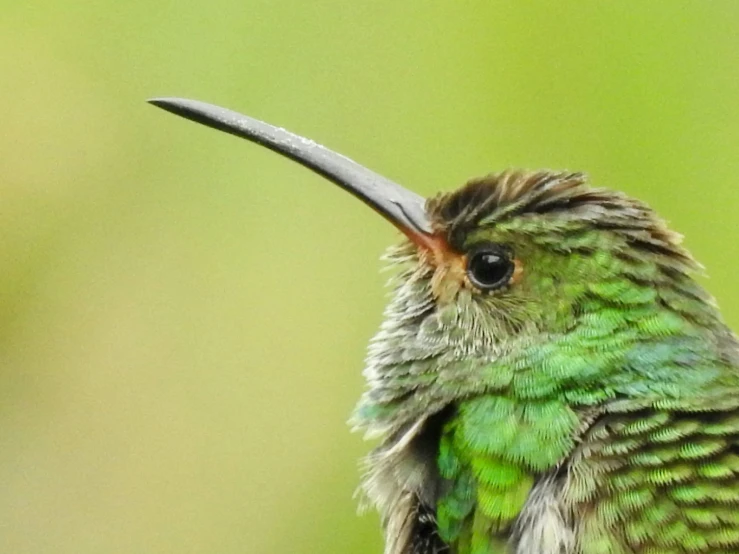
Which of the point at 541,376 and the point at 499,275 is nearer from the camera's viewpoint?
the point at 541,376

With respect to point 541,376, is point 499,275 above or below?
above

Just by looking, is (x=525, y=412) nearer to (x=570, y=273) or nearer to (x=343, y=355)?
(x=570, y=273)

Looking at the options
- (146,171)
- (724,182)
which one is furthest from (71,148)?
(724,182)

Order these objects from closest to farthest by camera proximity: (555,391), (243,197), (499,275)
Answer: (555,391) < (499,275) < (243,197)

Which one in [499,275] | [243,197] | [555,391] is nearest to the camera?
[555,391]

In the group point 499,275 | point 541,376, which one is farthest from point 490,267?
point 541,376

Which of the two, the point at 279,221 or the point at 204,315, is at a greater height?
the point at 279,221

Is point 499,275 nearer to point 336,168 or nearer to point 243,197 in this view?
point 336,168
